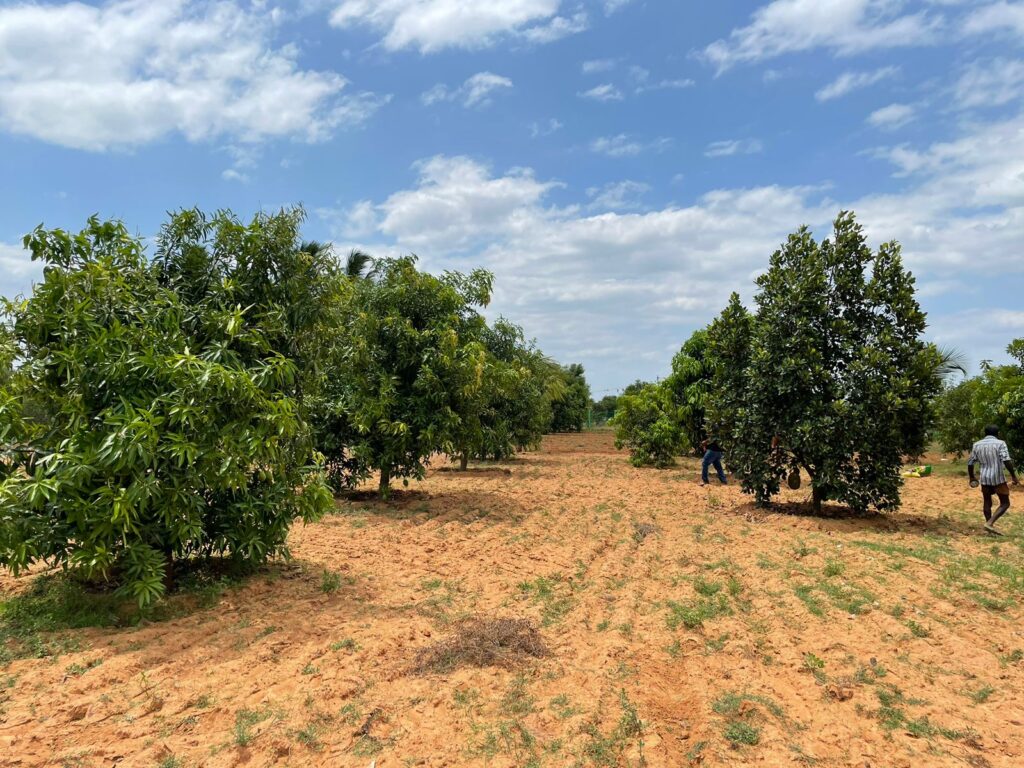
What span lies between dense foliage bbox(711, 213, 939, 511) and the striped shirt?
0.81m

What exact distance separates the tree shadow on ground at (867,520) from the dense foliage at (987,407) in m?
3.16

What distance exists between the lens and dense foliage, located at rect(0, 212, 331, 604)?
206 inches

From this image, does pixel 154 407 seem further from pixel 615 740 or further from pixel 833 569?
pixel 833 569

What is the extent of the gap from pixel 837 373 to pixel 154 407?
10039mm

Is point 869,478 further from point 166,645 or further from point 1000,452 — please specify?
point 166,645

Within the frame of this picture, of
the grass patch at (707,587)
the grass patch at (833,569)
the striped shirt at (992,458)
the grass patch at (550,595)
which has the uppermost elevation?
the striped shirt at (992,458)

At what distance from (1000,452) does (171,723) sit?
11148mm

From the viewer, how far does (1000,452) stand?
976 cm

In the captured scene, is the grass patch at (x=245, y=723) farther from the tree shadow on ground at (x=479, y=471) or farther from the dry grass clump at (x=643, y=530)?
the tree shadow on ground at (x=479, y=471)

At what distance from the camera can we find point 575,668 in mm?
4973

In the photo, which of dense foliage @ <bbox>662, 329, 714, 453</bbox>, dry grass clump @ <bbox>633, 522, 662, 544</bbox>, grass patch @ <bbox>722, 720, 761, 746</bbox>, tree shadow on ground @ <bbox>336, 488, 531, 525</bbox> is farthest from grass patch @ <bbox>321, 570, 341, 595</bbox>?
dense foliage @ <bbox>662, 329, 714, 453</bbox>

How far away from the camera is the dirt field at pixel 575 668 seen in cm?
386

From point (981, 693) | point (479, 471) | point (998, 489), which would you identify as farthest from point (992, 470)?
point (479, 471)

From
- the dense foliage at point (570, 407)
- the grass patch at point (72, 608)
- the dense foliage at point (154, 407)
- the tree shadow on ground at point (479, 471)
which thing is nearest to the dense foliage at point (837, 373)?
the dense foliage at point (154, 407)
